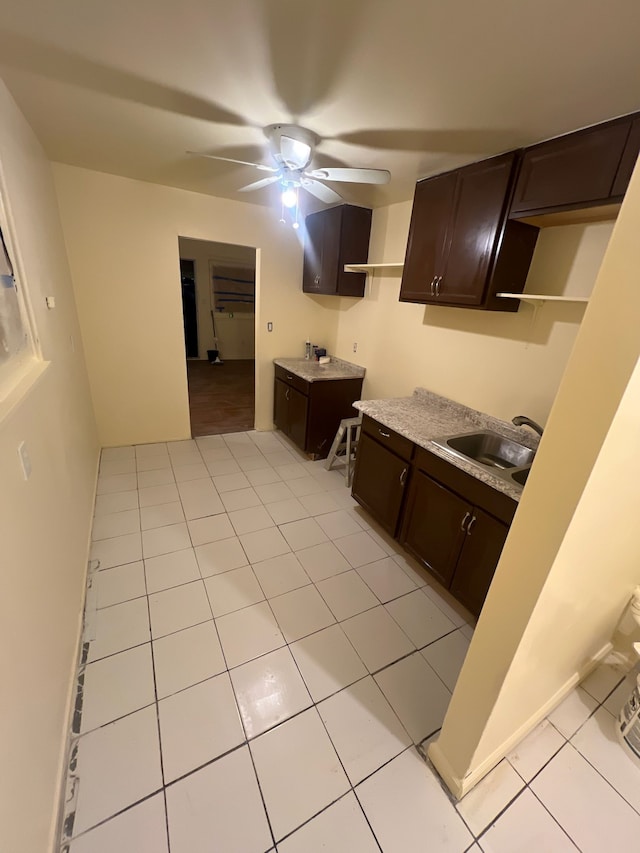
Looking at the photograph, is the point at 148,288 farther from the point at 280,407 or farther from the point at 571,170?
the point at 571,170

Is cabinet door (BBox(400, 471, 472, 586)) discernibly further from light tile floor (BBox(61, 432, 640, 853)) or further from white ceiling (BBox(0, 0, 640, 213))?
white ceiling (BBox(0, 0, 640, 213))

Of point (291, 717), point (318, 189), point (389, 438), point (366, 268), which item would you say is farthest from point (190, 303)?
point (291, 717)

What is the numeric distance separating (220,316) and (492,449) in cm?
620

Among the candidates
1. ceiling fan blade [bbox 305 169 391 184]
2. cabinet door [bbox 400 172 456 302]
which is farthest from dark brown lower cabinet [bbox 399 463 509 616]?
ceiling fan blade [bbox 305 169 391 184]

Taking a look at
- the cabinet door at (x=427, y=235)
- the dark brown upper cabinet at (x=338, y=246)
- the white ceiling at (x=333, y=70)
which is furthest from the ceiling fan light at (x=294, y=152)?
the dark brown upper cabinet at (x=338, y=246)

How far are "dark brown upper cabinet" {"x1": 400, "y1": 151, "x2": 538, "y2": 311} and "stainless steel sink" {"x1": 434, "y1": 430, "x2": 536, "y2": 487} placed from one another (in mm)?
763

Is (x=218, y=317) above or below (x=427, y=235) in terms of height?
below

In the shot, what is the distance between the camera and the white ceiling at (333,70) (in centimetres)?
101

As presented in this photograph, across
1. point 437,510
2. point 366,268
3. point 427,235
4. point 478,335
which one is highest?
point 427,235

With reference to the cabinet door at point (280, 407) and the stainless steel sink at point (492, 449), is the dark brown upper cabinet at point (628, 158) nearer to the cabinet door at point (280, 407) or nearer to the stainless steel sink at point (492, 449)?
the stainless steel sink at point (492, 449)

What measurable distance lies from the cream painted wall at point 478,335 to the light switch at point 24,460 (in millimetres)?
2395

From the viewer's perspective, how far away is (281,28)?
109 cm

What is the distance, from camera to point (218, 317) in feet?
22.6

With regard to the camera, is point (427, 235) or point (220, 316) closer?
point (427, 235)
